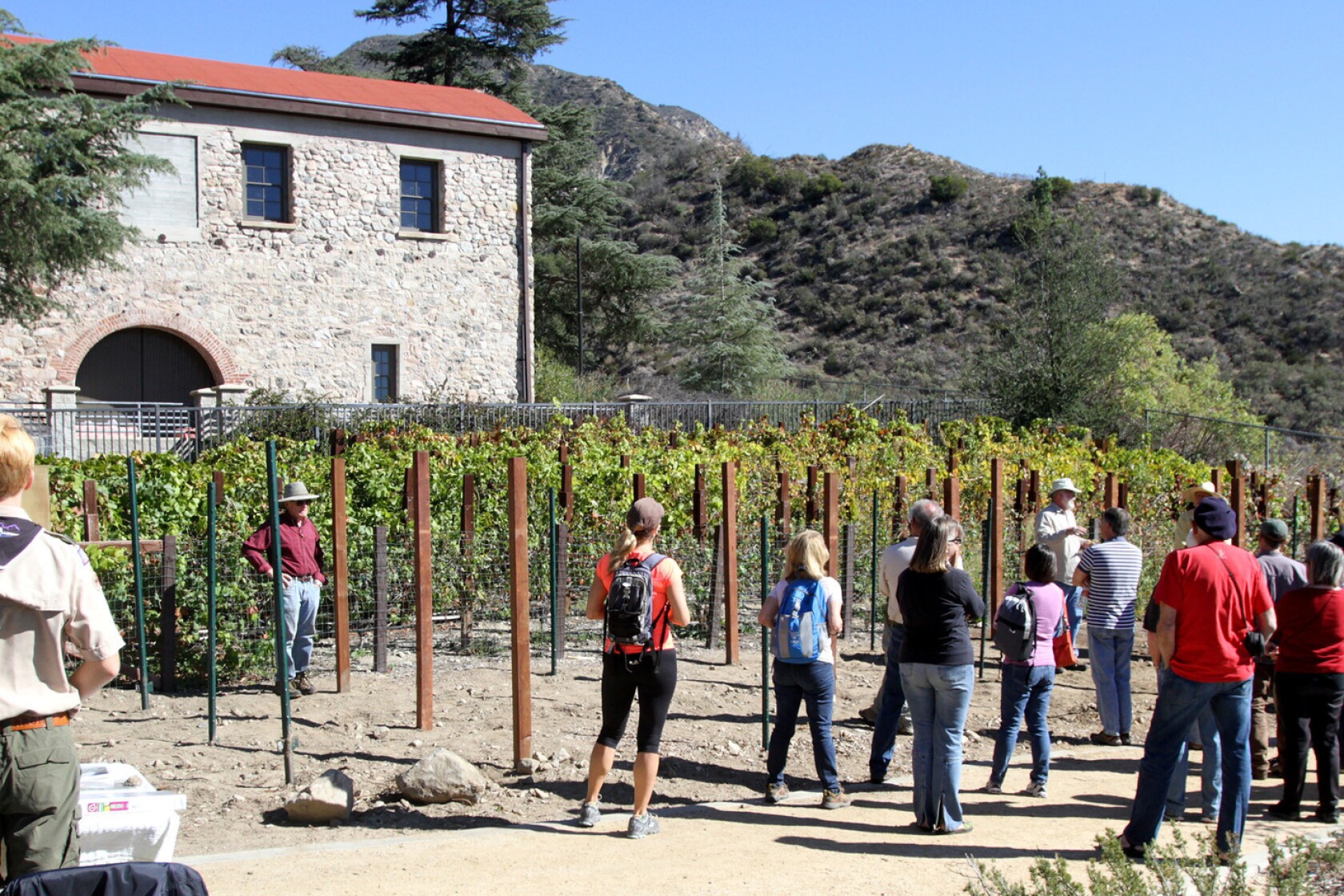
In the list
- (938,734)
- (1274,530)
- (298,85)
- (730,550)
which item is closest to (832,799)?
(938,734)

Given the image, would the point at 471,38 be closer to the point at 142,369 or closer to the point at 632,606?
the point at 142,369

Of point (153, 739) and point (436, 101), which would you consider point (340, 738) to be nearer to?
point (153, 739)

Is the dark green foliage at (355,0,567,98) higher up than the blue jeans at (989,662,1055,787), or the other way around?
the dark green foliage at (355,0,567,98)

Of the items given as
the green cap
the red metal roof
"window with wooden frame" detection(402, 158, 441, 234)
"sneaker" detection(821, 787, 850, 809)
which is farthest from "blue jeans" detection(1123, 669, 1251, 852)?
"window with wooden frame" detection(402, 158, 441, 234)

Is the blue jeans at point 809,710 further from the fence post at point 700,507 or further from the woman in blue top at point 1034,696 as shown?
the fence post at point 700,507

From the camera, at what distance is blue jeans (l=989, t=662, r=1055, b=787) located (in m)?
6.59

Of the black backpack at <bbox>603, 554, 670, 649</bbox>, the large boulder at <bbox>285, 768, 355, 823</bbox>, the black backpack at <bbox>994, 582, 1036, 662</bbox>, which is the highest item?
the black backpack at <bbox>603, 554, 670, 649</bbox>

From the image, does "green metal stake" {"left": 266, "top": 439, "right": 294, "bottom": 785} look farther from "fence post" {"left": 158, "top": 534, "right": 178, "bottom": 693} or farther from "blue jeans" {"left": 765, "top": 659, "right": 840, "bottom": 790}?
"blue jeans" {"left": 765, "top": 659, "right": 840, "bottom": 790}

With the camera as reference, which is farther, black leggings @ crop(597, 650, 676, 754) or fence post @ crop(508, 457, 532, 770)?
fence post @ crop(508, 457, 532, 770)

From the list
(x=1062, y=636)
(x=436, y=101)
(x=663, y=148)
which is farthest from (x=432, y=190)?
(x=663, y=148)

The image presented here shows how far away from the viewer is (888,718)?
6.87 m

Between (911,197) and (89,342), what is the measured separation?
152ft

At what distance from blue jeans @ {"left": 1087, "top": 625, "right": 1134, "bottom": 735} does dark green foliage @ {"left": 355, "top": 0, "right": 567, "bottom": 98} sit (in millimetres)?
33116

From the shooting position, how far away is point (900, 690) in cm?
678
